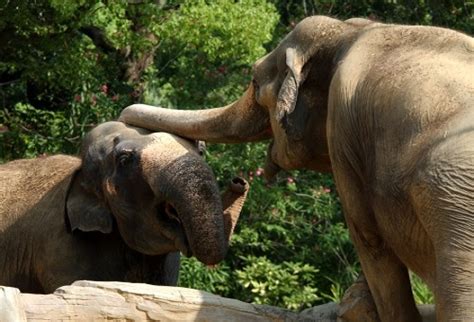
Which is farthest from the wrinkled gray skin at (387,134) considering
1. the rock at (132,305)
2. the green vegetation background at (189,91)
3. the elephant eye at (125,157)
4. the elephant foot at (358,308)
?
the green vegetation background at (189,91)

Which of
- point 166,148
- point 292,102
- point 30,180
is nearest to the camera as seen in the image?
point 292,102

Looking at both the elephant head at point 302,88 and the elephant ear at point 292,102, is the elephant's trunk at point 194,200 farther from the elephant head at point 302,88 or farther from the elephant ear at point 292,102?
the elephant ear at point 292,102

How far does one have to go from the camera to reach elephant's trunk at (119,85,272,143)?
9148mm

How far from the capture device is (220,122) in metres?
9.42

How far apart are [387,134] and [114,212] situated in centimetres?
362

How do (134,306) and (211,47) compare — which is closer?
(134,306)

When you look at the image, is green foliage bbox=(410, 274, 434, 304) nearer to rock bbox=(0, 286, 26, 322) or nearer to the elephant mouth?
the elephant mouth

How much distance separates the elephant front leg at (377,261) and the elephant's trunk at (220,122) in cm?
122

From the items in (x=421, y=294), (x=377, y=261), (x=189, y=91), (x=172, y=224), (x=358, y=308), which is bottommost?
(x=421, y=294)

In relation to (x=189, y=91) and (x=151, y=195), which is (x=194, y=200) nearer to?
(x=151, y=195)

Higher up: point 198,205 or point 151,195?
point 198,205

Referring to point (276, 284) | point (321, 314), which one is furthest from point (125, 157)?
point (276, 284)

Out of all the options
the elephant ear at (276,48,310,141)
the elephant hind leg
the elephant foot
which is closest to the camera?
the elephant hind leg

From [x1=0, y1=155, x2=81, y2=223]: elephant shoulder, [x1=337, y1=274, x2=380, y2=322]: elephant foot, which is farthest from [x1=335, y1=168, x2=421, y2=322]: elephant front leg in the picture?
[x1=0, y1=155, x2=81, y2=223]: elephant shoulder
